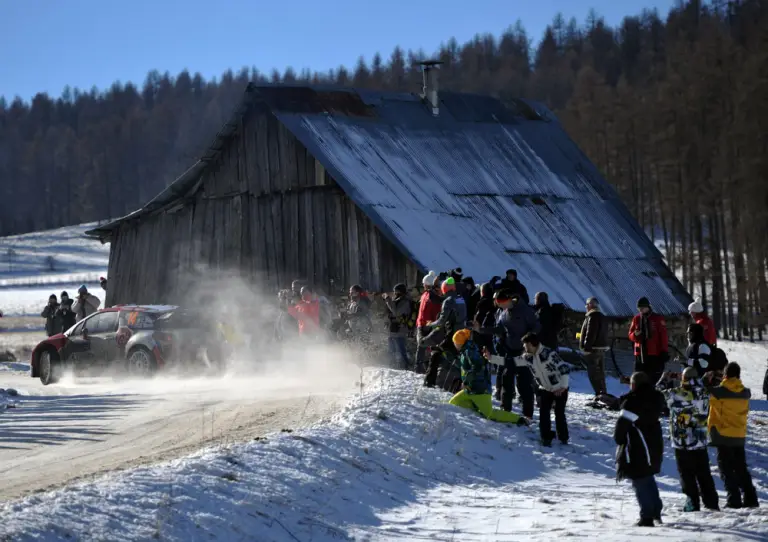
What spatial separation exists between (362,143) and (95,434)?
17.3 metres

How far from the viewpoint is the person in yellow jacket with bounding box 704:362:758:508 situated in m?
11.4

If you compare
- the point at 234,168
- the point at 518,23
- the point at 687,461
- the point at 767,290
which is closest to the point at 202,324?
the point at 234,168

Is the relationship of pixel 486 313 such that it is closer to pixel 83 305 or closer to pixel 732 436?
pixel 732 436

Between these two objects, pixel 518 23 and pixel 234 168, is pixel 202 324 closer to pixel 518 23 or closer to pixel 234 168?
pixel 234 168

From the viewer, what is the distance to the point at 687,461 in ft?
36.7

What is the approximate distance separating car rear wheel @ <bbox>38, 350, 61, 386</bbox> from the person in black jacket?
14.6m

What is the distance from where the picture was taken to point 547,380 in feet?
47.8

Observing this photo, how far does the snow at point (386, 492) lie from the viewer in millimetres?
8844

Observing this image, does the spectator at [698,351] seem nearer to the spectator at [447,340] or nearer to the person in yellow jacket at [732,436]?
the person in yellow jacket at [732,436]

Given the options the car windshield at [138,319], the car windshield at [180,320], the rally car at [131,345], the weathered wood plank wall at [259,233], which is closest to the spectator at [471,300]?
the rally car at [131,345]

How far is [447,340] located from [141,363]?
7247mm

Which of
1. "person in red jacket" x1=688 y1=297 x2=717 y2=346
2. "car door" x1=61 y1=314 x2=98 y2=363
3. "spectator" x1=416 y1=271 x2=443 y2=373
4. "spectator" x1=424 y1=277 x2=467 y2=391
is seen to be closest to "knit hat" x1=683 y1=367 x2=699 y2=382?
"person in red jacket" x1=688 y1=297 x2=717 y2=346

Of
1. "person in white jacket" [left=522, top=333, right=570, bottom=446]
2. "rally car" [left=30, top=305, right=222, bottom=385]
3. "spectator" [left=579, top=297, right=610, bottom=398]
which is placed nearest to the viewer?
"person in white jacket" [left=522, top=333, right=570, bottom=446]

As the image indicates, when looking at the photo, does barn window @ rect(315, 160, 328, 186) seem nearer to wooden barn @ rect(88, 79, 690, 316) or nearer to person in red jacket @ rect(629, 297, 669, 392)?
wooden barn @ rect(88, 79, 690, 316)
